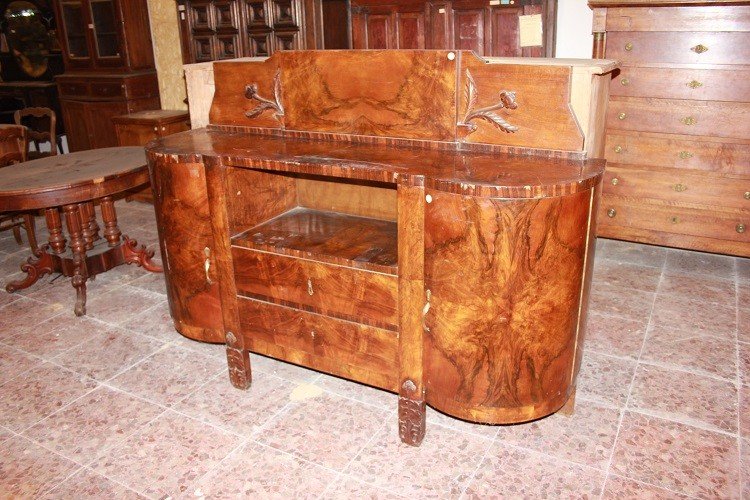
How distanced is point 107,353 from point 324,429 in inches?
50.4

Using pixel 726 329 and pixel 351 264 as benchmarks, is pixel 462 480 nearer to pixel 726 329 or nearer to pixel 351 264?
pixel 351 264

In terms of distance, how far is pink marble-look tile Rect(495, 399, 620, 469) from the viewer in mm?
2156

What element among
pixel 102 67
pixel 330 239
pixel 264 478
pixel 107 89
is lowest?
pixel 264 478

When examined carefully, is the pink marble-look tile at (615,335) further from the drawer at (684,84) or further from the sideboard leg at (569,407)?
the drawer at (684,84)

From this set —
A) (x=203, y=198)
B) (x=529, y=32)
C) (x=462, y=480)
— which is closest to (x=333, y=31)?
(x=529, y=32)

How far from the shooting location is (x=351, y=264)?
2.12 meters

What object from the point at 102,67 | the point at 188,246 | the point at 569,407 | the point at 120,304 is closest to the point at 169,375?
the point at 188,246

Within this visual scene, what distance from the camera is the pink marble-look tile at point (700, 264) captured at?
370 cm

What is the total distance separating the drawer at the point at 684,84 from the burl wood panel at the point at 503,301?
2013 millimetres

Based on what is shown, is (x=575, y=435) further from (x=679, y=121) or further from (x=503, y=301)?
(x=679, y=121)

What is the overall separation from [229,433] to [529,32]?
10.9 feet

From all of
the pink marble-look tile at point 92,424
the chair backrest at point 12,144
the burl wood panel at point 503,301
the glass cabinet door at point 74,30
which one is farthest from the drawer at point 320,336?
the glass cabinet door at point 74,30

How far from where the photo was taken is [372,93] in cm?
231

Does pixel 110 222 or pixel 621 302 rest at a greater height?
pixel 110 222
